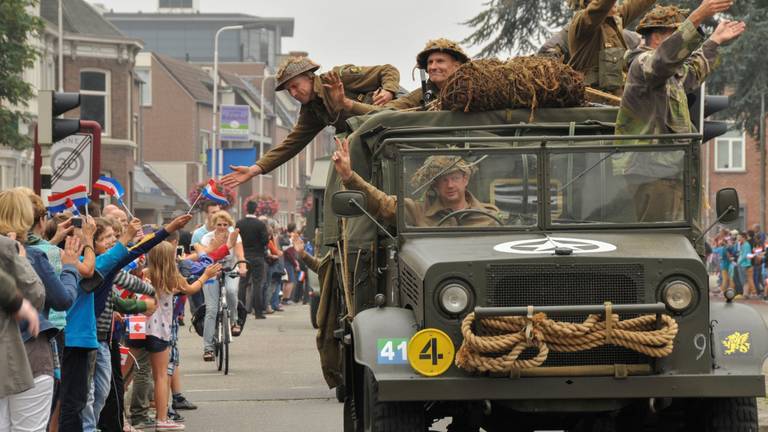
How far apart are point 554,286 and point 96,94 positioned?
171 ft

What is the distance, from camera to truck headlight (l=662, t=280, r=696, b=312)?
26.9 feet

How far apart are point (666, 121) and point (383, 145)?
1.72 m

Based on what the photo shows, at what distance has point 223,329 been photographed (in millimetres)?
17391

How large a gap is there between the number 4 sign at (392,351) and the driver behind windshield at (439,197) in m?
1.09

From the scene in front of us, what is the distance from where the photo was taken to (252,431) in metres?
12.4

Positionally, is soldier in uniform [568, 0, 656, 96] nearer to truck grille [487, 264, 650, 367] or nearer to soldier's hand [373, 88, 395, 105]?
soldier's hand [373, 88, 395, 105]

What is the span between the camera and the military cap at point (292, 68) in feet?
37.6

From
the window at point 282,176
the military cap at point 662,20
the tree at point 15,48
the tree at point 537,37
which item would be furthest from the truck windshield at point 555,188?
the window at point 282,176

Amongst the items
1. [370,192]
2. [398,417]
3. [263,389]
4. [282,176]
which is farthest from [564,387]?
[282,176]

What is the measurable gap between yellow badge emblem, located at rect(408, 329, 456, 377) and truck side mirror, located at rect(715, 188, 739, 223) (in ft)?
6.53

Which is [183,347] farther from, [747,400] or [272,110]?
[272,110]

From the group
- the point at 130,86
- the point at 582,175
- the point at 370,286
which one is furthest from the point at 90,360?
the point at 130,86

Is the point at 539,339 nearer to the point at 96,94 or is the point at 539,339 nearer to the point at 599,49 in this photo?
the point at 599,49

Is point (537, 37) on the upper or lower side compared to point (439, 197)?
upper
